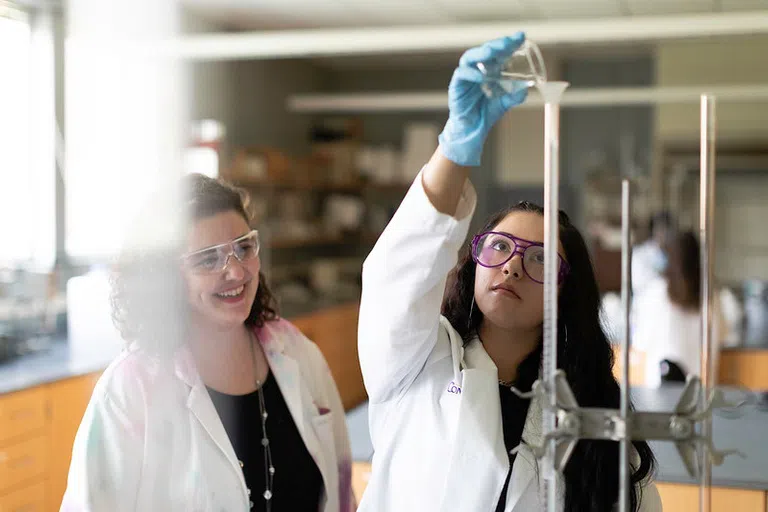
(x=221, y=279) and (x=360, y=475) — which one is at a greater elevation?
(x=221, y=279)

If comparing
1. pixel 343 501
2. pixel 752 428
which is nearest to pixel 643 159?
pixel 752 428

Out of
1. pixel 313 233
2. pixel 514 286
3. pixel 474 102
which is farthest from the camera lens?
pixel 313 233

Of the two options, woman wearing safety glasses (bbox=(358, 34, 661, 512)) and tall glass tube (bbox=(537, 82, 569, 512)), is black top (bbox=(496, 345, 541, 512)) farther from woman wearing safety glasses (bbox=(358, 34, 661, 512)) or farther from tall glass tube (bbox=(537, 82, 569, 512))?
tall glass tube (bbox=(537, 82, 569, 512))

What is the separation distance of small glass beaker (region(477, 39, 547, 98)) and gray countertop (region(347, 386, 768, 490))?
86 centimetres

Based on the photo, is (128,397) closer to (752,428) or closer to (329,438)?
(329,438)

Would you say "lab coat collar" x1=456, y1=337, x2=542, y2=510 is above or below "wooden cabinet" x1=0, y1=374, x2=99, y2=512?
above

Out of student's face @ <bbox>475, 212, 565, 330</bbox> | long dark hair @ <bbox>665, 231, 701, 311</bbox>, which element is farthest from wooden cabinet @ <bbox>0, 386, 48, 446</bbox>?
long dark hair @ <bbox>665, 231, 701, 311</bbox>

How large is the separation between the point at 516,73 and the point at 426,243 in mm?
206

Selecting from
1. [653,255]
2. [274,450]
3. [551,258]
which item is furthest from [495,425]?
[653,255]

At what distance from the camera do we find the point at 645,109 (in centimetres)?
654

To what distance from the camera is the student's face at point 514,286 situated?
111 cm

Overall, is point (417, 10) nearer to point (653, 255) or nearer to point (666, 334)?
point (653, 255)

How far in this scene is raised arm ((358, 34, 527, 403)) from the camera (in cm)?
91

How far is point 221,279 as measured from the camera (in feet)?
4.26
